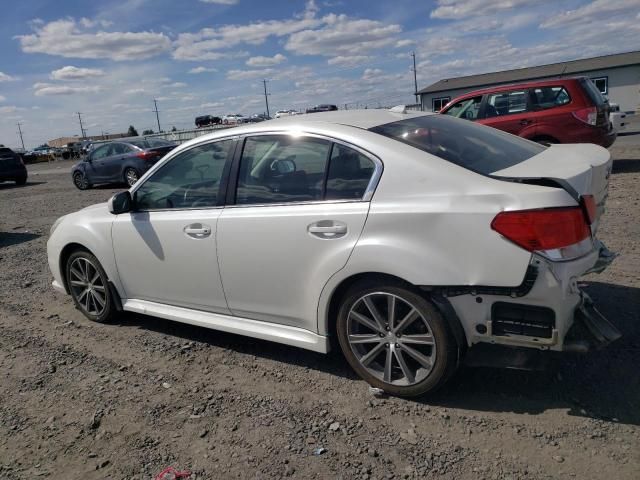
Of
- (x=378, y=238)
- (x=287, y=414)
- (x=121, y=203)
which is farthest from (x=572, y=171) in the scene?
(x=121, y=203)

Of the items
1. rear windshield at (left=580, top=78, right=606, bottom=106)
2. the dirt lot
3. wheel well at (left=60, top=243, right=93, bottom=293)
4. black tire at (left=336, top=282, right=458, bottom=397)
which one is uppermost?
rear windshield at (left=580, top=78, right=606, bottom=106)

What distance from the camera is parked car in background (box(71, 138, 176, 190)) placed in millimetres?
15277

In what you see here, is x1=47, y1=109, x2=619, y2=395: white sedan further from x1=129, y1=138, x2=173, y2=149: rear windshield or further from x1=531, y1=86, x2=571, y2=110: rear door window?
x1=129, y1=138, x2=173, y2=149: rear windshield

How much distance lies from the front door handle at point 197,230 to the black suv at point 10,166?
1984 centimetres

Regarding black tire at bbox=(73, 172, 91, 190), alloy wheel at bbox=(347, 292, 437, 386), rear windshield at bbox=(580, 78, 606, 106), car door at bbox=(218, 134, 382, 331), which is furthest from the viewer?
black tire at bbox=(73, 172, 91, 190)

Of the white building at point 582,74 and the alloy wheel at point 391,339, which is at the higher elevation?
the white building at point 582,74

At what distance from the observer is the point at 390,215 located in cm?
291

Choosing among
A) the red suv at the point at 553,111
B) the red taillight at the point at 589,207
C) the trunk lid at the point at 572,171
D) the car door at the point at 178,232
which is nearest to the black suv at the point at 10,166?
the red suv at the point at 553,111

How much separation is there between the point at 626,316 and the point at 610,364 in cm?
80

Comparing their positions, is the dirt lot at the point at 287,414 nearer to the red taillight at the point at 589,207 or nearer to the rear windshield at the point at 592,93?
the red taillight at the point at 589,207

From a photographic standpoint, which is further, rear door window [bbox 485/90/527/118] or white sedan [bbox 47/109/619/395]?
rear door window [bbox 485/90/527/118]

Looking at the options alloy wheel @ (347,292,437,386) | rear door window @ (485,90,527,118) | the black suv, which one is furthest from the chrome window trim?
the black suv

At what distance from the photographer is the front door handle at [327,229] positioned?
3.07 metres

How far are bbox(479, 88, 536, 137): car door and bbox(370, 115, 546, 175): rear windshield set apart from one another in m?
6.89
